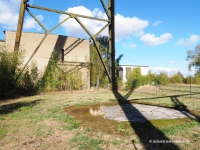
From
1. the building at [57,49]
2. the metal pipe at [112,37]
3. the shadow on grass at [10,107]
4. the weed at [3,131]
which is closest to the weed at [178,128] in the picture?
the weed at [3,131]

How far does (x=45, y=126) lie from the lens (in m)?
4.83

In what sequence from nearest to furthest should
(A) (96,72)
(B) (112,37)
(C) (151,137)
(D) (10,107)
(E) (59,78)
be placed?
(C) (151,137) → (D) (10,107) → (B) (112,37) → (E) (59,78) → (A) (96,72)

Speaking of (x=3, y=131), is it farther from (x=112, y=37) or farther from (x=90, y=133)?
(x=112, y=37)

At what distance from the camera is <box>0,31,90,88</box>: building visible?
14223mm

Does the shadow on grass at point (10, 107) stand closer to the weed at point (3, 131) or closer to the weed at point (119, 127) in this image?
the weed at point (3, 131)

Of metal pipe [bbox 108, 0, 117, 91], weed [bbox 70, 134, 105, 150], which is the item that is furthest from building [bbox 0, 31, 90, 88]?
weed [bbox 70, 134, 105, 150]

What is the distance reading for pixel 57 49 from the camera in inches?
624

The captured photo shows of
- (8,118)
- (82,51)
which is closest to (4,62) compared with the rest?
(8,118)

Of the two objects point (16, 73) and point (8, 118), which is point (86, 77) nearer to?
point (16, 73)

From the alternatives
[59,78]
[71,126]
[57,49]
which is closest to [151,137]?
[71,126]

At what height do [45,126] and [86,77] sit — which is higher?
[86,77]

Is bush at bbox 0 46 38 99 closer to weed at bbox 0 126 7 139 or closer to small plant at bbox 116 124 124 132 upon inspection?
weed at bbox 0 126 7 139

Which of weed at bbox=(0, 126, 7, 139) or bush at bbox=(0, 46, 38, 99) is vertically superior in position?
bush at bbox=(0, 46, 38, 99)

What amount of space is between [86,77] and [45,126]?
12776mm
